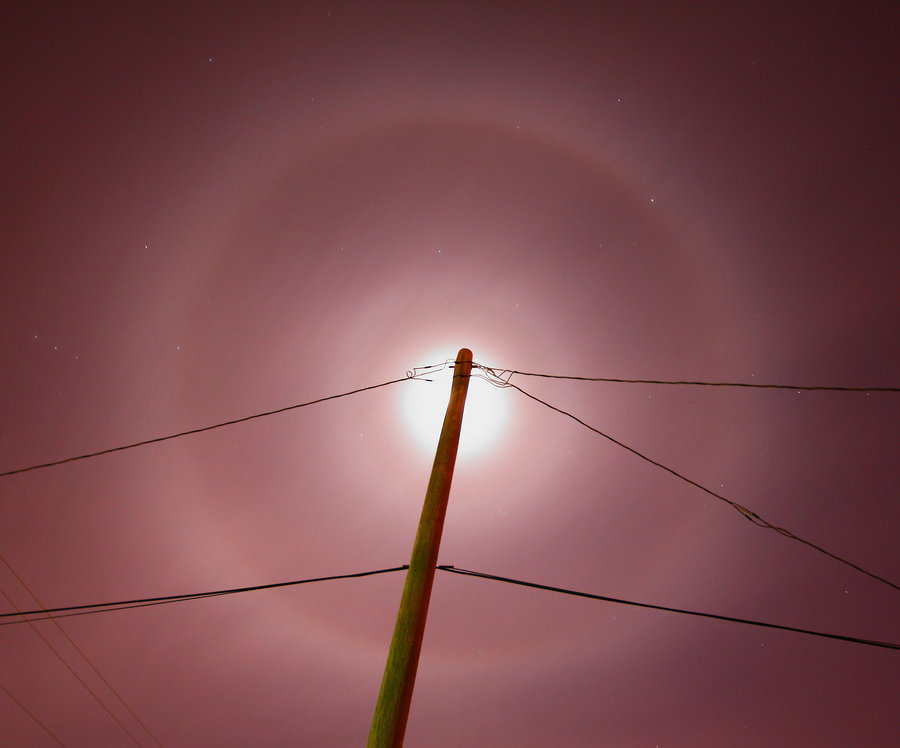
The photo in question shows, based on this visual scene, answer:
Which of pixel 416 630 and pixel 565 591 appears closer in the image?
pixel 416 630

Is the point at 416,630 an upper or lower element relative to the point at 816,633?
lower

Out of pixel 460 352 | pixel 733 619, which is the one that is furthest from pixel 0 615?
pixel 733 619

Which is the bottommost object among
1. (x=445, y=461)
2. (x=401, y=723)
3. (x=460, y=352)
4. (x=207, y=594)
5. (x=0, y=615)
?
(x=401, y=723)

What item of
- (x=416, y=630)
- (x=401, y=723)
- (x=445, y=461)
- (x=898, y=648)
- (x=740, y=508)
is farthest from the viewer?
(x=740, y=508)

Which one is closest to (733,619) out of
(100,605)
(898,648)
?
(898,648)

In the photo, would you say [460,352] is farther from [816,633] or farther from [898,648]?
[898,648]

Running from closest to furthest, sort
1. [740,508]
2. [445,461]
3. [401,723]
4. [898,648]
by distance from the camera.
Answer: [401,723] < [898,648] < [445,461] < [740,508]
